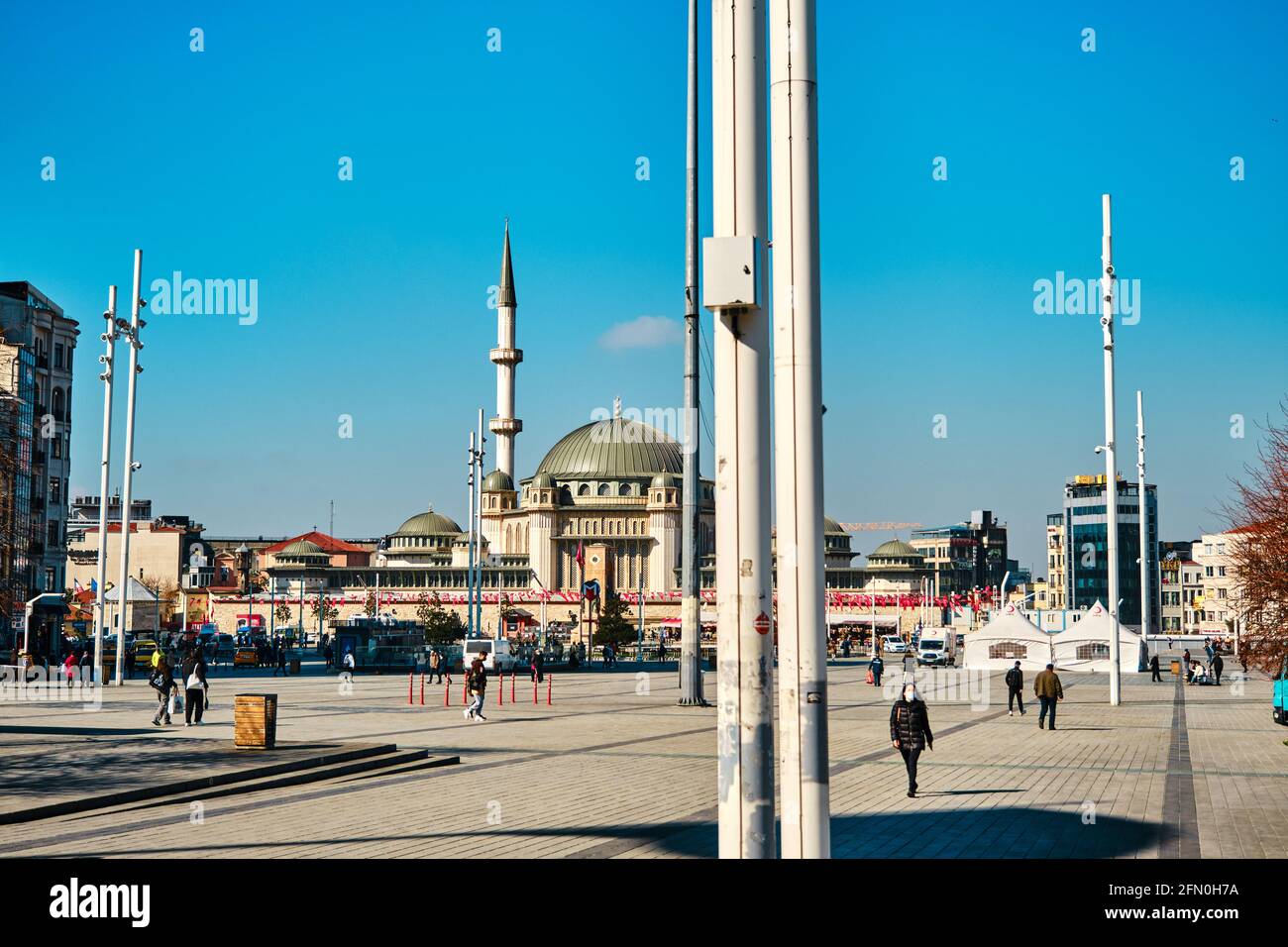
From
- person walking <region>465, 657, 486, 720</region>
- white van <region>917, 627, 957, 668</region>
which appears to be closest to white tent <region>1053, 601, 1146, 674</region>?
white van <region>917, 627, 957, 668</region>

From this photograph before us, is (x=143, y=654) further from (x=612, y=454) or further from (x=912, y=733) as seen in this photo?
(x=612, y=454)

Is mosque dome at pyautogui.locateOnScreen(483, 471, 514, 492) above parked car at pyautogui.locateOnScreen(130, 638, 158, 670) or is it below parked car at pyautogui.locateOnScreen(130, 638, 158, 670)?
above

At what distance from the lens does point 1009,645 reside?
60.8 meters

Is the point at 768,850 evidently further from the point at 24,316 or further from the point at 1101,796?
the point at 24,316

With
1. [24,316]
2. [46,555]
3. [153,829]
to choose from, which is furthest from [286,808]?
[46,555]

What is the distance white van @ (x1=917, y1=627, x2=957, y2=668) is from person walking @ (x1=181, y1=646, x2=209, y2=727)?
50.8 m

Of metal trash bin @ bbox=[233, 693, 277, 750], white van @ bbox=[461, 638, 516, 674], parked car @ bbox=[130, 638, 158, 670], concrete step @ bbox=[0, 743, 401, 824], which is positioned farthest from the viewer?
parked car @ bbox=[130, 638, 158, 670]

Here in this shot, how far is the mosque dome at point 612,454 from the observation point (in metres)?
157

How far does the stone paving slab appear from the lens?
516 inches

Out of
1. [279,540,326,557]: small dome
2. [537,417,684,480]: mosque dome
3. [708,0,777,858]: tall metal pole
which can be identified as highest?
[537,417,684,480]: mosque dome

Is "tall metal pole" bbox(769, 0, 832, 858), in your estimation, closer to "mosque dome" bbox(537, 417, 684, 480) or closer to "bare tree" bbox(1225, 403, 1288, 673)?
"bare tree" bbox(1225, 403, 1288, 673)

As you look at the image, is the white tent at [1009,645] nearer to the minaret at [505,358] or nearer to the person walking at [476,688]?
the person walking at [476,688]
